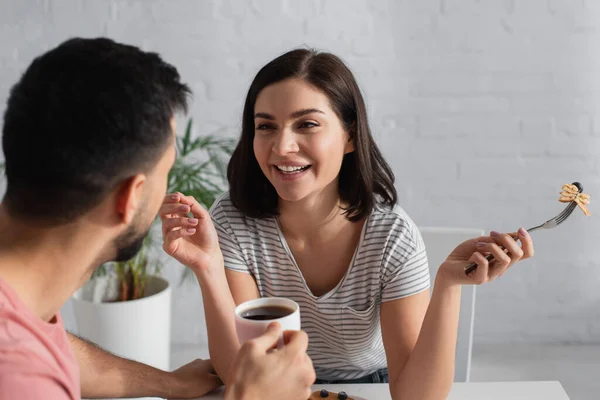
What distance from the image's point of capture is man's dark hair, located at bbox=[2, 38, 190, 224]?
775 millimetres

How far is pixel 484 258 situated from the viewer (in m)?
1.19

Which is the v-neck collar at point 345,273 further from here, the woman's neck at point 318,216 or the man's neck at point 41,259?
the man's neck at point 41,259

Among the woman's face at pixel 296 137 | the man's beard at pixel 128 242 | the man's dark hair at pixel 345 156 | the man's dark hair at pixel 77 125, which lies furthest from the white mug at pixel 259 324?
the man's dark hair at pixel 345 156

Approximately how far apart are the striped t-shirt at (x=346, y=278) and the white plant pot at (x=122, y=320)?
0.74m

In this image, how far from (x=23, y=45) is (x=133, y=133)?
1.95m

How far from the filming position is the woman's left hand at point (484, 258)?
1.18m

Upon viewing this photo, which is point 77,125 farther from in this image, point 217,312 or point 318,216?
point 318,216

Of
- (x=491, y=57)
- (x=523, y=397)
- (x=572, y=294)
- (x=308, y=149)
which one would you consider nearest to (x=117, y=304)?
(x=308, y=149)

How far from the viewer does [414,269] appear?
1.40 meters

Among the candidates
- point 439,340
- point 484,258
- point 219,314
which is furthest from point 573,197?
point 219,314

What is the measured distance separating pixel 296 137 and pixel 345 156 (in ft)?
0.64

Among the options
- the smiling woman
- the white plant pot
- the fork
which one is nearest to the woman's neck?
the smiling woman

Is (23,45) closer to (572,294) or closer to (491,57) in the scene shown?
(491,57)

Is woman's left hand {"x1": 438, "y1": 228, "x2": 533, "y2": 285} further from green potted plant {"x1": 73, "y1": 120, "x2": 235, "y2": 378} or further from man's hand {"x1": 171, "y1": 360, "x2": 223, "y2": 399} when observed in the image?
green potted plant {"x1": 73, "y1": 120, "x2": 235, "y2": 378}
